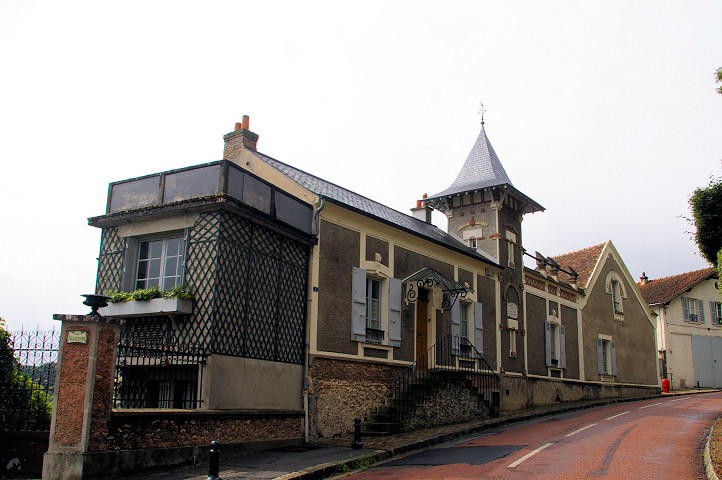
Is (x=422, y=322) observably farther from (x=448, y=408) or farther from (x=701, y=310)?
(x=701, y=310)

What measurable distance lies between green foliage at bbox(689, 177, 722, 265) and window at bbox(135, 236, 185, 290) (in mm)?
13511

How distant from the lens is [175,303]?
11.5m

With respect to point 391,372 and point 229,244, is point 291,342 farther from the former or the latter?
point 391,372

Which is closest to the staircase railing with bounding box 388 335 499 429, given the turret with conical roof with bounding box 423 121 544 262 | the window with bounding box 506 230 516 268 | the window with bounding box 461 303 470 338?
the window with bounding box 461 303 470 338

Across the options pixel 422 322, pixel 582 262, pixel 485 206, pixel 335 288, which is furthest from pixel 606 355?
pixel 335 288

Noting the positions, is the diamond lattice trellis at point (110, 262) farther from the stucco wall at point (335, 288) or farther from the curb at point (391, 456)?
the curb at point (391, 456)

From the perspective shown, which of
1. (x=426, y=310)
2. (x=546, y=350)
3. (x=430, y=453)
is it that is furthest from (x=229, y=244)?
(x=546, y=350)

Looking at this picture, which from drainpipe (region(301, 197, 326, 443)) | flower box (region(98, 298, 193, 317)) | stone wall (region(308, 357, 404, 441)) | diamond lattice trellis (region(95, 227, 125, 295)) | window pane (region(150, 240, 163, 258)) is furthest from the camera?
stone wall (region(308, 357, 404, 441))

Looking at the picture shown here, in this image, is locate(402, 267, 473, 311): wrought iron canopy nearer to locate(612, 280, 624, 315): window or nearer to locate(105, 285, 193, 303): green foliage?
locate(105, 285, 193, 303): green foliage

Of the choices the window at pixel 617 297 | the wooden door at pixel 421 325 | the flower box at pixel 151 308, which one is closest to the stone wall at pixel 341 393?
the wooden door at pixel 421 325

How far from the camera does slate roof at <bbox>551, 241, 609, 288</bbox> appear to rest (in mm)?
28386

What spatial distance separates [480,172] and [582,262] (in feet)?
31.8

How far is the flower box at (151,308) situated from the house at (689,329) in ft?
103

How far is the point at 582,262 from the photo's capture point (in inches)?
1179
